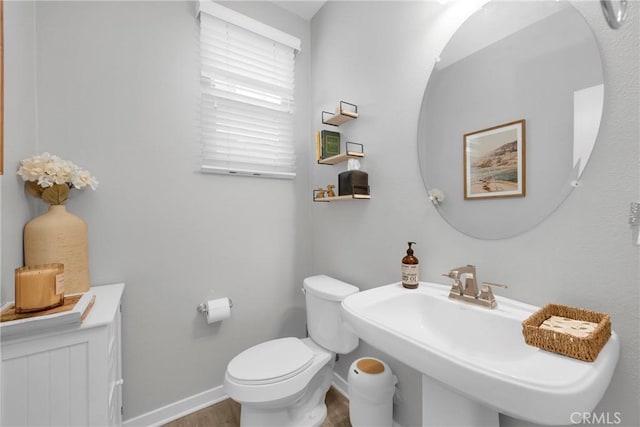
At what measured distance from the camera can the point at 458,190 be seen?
43.1 inches

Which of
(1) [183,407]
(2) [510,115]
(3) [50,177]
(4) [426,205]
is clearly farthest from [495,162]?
(1) [183,407]

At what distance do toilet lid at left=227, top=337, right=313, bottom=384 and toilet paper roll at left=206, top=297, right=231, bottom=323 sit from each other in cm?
28

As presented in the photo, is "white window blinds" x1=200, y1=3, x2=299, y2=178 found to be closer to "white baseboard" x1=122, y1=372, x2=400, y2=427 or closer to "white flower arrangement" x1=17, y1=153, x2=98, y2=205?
"white flower arrangement" x1=17, y1=153, x2=98, y2=205

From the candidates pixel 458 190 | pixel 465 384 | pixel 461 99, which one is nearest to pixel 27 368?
pixel 465 384

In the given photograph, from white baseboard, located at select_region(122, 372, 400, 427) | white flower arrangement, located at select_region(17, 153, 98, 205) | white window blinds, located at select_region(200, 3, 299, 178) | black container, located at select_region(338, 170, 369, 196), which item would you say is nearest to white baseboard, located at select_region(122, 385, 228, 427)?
white baseboard, located at select_region(122, 372, 400, 427)

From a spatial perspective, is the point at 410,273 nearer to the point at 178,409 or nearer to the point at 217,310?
the point at 217,310

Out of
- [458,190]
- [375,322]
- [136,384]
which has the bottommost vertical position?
[136,384]

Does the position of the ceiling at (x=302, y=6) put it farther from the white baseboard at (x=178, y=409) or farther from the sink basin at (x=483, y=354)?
the white baseboard at (x=178, y=409)

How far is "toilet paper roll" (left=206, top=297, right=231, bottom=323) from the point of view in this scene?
152cm

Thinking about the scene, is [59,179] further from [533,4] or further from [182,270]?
[533,4]

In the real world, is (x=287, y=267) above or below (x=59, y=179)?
below

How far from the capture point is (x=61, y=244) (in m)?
1.08

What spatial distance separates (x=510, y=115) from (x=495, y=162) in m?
0.17

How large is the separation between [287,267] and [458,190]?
1267 mm
